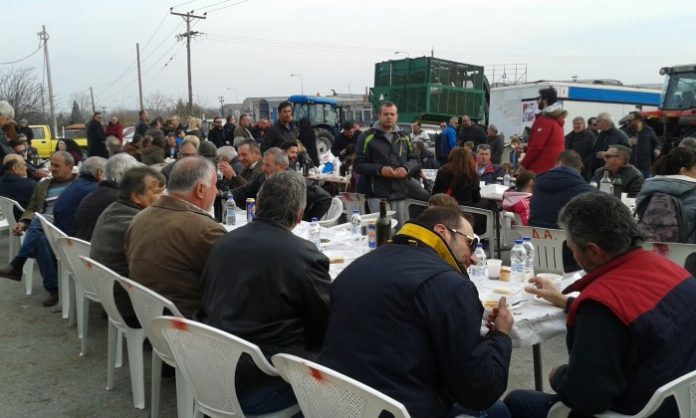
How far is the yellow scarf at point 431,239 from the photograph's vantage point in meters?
2.07

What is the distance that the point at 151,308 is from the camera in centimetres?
271

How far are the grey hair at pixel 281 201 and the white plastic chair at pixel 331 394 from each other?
2.57 ft

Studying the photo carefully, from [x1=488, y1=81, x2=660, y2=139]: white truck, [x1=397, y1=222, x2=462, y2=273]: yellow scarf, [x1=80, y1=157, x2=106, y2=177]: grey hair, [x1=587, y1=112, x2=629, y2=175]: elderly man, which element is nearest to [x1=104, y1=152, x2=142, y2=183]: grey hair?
[x1=80, y1=157, x2=106, y2=177]: grey hair

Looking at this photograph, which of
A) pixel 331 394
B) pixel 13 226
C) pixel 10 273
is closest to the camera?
pixel 331 394

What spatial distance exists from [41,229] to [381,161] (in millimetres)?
3357

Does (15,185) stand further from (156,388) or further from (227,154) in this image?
(156,388)

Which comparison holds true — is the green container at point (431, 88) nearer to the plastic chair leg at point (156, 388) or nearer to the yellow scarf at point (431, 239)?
the plastic chair leg at point (156, 388)

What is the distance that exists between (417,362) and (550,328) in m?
0.95

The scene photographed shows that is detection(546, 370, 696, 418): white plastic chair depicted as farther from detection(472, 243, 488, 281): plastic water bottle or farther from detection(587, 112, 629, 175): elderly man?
detection(587, 112, 629, 175): elderly man

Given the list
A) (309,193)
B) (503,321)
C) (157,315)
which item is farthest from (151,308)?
(309,193)

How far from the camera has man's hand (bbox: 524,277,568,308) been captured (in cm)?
258

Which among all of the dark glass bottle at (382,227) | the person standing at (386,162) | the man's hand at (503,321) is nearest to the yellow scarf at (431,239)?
the man's hand at (503,321)

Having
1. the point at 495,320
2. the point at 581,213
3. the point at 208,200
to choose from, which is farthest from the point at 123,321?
the point at 581,213

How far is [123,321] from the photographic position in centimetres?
329
